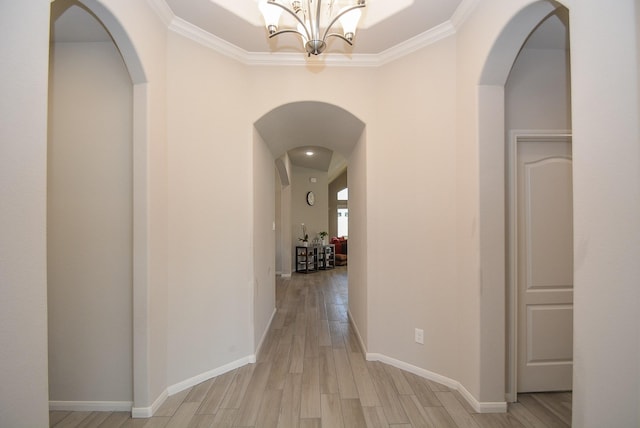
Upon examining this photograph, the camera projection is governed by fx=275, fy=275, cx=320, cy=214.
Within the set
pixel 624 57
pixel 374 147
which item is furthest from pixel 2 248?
pixel 374 147

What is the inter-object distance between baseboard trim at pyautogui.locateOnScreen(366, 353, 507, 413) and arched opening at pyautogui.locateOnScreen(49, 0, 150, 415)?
2.00 m

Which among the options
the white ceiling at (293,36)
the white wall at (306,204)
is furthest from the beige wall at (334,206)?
the white ceiling at (293,36)

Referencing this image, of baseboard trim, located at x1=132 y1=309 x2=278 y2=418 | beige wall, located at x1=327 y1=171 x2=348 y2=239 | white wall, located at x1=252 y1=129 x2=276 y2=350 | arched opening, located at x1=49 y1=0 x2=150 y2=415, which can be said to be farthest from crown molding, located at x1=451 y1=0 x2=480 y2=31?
beige wall, located at x1=327 y1=171 x2=348 y2=239

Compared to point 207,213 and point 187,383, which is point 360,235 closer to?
point 207,213

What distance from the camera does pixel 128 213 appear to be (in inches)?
78.7

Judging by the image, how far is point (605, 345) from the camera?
1056mm

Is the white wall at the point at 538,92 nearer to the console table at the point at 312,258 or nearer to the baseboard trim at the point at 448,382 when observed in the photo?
Result: the baseboard trim at the point at 448,382

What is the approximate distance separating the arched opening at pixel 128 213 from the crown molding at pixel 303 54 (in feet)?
1.64

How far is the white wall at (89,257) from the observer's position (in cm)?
199

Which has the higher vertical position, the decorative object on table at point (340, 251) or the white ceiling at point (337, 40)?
the white ceiling at point (337, 40)

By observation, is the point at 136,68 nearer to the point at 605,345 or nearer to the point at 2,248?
the point at 2,248

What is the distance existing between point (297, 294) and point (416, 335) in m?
3.27

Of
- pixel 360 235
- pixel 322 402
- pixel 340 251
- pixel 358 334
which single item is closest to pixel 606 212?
pixel 322 402

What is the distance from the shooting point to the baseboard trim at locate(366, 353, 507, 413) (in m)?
1.97
